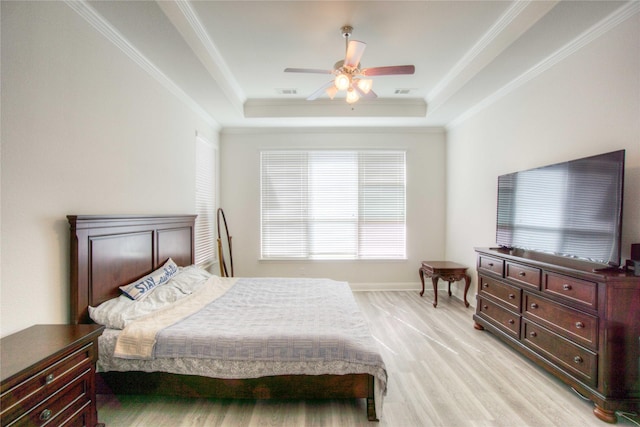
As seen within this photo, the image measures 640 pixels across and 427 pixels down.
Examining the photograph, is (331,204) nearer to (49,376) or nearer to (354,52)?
(354,52)

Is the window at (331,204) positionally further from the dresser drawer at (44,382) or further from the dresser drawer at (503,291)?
the dresser drawer at (44,382)

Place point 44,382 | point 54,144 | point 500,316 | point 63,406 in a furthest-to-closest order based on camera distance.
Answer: point 500,316
point 54,144
point 63,406
point 44,382

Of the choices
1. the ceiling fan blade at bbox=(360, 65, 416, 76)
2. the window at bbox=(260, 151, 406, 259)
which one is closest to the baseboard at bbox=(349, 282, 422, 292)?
the window at bbox=(260, 151, 406, 259)

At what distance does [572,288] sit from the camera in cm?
209

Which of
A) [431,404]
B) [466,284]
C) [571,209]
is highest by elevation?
[571,209]

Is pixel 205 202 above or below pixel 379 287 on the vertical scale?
above

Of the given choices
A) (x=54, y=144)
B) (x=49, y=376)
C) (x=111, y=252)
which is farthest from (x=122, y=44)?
(x=49, y=376)

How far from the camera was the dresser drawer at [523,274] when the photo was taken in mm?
2428

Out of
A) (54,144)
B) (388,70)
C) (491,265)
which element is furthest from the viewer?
(491,265)

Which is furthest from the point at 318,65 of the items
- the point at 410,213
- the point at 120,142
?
the point at 410,213

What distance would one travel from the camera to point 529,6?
7.02ft

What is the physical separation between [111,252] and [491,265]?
3.70 m

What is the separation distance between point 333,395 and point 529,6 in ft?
10.7

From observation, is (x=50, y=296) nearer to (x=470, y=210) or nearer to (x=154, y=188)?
(x=154, y=188)
